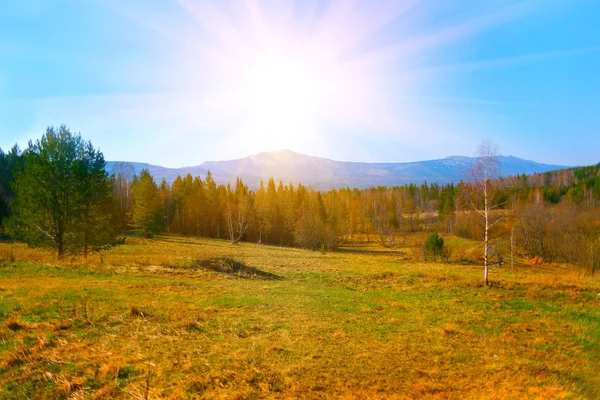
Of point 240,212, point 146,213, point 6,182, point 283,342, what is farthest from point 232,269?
point 6,182

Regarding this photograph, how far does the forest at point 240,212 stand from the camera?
2302 cm

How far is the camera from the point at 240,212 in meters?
67.9

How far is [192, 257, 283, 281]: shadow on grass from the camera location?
75.0 feet

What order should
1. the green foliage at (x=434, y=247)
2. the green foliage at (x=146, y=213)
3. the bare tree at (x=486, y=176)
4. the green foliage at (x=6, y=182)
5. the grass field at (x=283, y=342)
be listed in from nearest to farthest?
the grass field at (x=283, y=342) → the bare tree at (x=486, y=176) → the green foliage at (x=434, y=247) → the green foliage at (x=6, y=182) → the green foliage at (x=146, y=213)

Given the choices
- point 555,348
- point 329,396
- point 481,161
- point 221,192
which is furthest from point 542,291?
point 221,192

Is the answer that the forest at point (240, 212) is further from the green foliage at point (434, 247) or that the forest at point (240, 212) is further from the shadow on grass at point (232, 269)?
the shadow on grass at point (232, 269)

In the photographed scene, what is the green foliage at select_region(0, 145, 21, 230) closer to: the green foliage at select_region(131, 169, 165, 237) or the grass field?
the green foliage at select_region(131, 169, 165, 237)

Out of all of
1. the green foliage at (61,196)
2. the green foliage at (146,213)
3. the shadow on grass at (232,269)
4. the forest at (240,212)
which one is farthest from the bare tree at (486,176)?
the green foliage at (146,213)

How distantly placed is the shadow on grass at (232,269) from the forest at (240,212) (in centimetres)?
826

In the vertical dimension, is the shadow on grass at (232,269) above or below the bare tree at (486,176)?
below

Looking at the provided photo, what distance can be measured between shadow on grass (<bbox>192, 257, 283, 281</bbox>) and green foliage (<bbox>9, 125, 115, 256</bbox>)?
8.24 meters

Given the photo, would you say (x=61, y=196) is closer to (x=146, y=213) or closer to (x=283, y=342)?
(x=283, y=342)

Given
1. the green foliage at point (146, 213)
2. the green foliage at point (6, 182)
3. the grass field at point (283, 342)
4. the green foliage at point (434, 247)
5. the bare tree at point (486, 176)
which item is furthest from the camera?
the green foliage at point (146, 213)

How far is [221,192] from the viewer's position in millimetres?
81188
